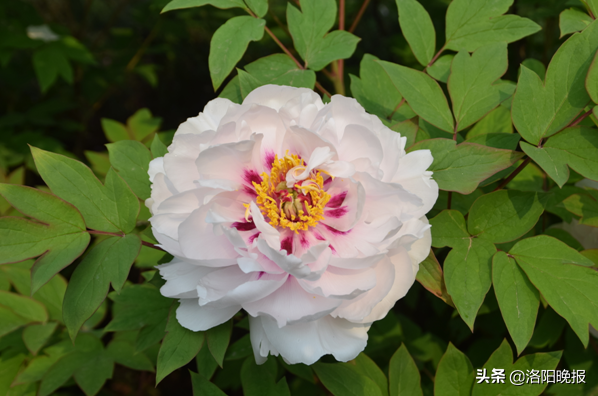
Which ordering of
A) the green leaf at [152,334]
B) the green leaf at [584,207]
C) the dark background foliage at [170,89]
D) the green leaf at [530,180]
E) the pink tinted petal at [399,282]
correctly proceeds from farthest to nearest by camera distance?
the dark background foliage at [170,89] → the green leaf at [530,180] → the green leaf at [152,334] → the green leaf at [584,207] → the pink tinted petal at [399,282]

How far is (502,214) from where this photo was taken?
115cm

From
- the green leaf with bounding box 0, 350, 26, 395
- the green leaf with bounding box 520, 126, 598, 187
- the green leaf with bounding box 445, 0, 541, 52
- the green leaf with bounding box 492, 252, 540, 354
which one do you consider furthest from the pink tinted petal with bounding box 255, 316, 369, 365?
the green leaf with bounding box 0, 350, 26, 395

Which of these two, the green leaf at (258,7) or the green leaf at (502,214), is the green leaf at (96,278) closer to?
the green leaf at (258,7)

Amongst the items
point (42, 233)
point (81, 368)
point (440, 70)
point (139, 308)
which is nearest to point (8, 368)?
point (81, 368)

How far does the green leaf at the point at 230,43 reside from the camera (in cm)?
121

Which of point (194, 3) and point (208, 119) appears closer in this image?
point (208, 119)

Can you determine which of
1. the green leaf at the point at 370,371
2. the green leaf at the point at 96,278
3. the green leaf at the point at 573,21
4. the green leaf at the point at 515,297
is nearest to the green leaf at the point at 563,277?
the green leaf at the point at 515,297

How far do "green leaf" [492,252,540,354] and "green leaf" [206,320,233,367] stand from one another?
25.1 inches

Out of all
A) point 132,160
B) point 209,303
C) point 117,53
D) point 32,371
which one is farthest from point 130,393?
point 117,53

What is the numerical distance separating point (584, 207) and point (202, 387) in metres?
1.14

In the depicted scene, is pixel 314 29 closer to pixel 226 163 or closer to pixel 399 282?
pixel 226 163

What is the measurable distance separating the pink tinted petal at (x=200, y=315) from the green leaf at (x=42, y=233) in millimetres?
288

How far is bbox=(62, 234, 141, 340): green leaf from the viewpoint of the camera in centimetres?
102

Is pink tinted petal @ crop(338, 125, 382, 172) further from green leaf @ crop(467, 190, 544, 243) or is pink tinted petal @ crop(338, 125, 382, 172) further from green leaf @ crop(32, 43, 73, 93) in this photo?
green leaf @ crop(32, 43, 73, 93)
